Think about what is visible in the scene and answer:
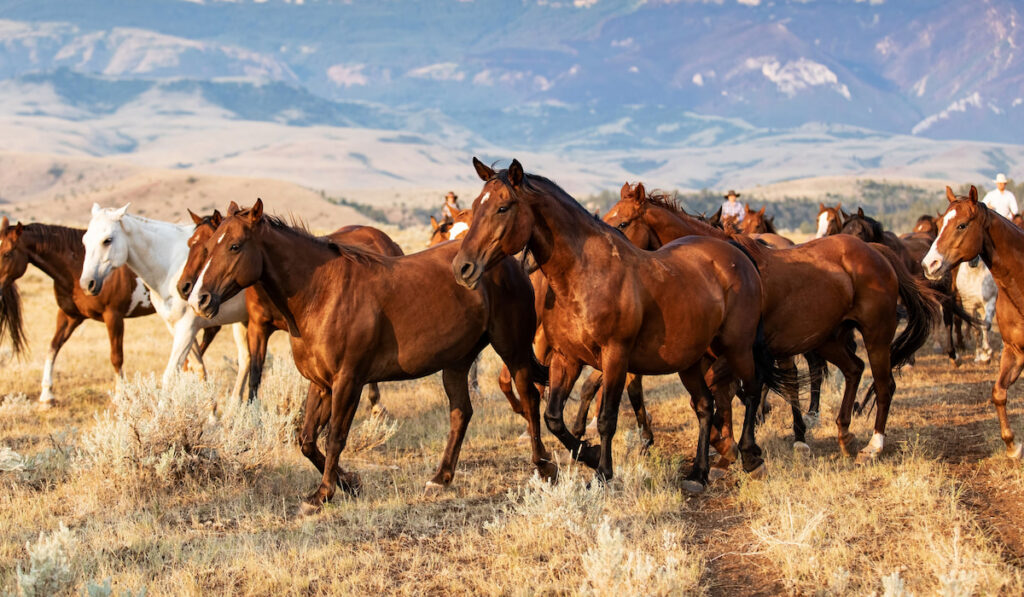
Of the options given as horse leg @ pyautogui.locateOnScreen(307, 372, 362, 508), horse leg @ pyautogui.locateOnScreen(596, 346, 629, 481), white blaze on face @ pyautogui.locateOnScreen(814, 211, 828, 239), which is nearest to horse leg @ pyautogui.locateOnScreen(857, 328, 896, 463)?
horse leg @ pyautogui.locateOnScreen(596, 346, 629, 481)

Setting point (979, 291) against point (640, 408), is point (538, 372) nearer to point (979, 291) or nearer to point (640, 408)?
point (640, 408)

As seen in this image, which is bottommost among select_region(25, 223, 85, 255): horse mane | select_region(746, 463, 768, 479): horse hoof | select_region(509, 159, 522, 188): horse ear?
select_region(746, 463, 768, 479): horse hoof

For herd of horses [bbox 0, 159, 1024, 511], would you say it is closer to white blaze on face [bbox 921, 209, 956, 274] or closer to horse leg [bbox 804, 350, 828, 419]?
white blaze on face [bbox 921, 209, 956, 274]

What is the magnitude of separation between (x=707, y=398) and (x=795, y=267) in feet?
4.70

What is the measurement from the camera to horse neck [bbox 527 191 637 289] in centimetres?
660

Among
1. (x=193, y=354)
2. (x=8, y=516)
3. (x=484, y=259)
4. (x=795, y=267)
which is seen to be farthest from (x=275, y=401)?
(x=795, y=267)

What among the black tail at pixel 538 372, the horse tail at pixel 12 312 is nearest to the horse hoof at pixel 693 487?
the black tail at pixel 538 372

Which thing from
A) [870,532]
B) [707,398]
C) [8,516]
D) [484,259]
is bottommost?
→ [8,516]

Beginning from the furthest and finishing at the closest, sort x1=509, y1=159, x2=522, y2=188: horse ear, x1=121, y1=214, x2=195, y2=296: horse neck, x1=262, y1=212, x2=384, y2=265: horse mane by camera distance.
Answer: x1=121, y1=214, x2=195, y2=296: horse neck
x1=262, y1=212, x2=384, y2=265: horse mane
x1=509, y1=159, x2=522, y2=188: horse ear

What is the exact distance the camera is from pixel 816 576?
5.45 metres

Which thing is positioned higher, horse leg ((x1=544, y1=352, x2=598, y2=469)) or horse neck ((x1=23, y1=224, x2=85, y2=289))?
horse neck ((x1=23, y1=224, x2=85, y2=289))

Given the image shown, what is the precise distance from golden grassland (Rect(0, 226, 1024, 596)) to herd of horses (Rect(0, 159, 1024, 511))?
1.21ft

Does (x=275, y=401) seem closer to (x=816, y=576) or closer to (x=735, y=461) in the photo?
(x=735, y=461)

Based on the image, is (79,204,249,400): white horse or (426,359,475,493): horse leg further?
(79,204,249,400): white horse
